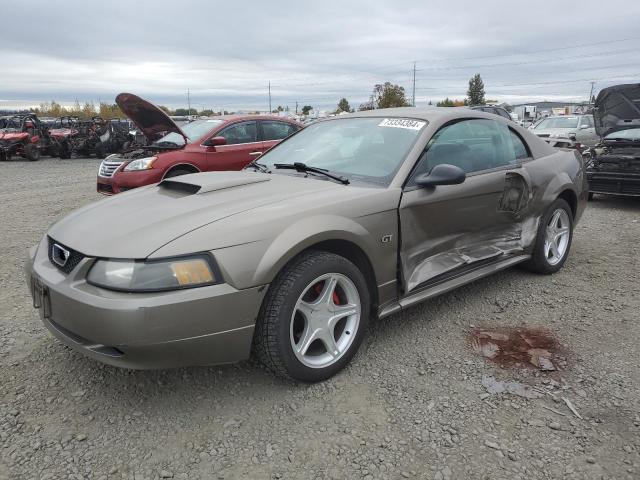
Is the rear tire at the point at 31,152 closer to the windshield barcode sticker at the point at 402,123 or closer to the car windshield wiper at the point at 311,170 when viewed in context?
the car windshield wiper at the point at 311,170

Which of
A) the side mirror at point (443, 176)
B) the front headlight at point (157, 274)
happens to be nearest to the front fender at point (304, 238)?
the front headlight at point (157, 274)

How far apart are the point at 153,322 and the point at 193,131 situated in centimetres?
648

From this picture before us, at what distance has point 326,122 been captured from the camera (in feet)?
13.1

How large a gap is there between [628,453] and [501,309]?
1.59m

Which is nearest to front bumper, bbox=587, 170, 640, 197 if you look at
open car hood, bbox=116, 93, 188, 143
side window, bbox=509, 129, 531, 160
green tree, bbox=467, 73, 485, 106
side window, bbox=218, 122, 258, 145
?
side window, bbox=509, 129, 531, 160

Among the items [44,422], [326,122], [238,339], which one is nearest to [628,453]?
[238,339]

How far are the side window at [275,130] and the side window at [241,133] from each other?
0.66ft

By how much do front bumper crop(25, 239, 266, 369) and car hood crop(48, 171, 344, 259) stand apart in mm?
194

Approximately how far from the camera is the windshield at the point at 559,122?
15.3 m

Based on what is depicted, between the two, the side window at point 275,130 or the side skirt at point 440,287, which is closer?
the side skirt at point 440,287

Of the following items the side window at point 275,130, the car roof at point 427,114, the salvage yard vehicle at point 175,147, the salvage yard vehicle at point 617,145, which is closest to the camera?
the car roof at point 427,114

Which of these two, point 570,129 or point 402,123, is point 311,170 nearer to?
point 402,123

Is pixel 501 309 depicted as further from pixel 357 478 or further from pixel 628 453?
pixel 357 478

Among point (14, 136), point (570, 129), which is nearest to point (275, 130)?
point (570, 129)
